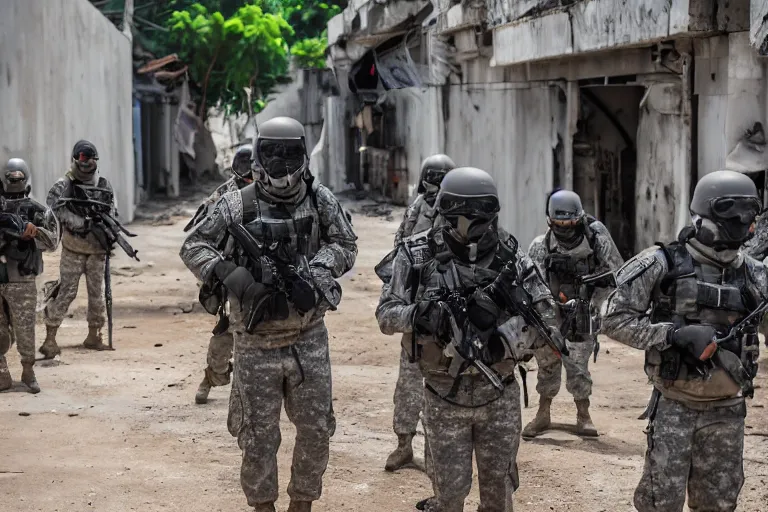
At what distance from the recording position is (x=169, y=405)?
848 centimetres

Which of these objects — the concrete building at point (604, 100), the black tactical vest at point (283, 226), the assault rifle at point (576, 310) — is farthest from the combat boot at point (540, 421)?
the concrete building at point (604, 100)

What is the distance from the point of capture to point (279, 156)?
18.0ft

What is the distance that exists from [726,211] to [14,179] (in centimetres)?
573

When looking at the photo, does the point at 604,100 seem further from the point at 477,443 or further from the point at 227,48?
the point at 227,48

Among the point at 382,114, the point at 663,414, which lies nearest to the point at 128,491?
the point at 663,414

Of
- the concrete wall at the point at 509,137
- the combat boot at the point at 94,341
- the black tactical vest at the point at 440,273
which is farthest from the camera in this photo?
the concrete wall at the point at 509,137

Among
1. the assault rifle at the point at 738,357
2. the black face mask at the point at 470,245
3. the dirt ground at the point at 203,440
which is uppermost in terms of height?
the black face mask at the point at 470,245

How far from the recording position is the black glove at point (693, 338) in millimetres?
4617

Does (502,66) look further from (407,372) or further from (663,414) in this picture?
(663,414)

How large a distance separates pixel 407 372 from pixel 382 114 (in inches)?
861

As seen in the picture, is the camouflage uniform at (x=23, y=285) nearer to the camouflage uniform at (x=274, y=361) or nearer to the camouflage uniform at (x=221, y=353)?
the camouflage uniform at (x=221, y=353)

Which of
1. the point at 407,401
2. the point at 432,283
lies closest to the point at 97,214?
the point at 407,401

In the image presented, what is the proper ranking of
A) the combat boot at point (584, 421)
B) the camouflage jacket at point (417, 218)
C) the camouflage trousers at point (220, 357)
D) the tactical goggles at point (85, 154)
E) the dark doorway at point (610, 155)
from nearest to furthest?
the camouflage jacket at point (417, 218) < the combat boot at point (584, 421) < the camouflage trousers at point (220, 357) < the tactical goggles at point (85, 154) < the dark doorway at point (610, 155)

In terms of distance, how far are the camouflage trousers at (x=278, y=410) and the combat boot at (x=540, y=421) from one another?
2416 millimetres
